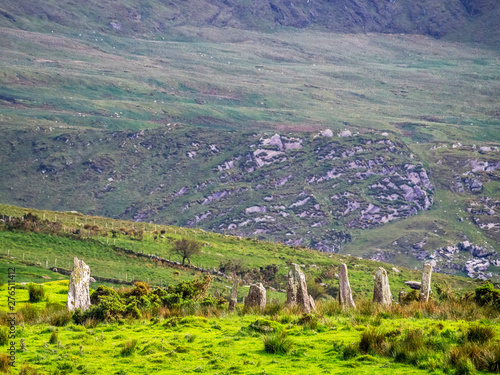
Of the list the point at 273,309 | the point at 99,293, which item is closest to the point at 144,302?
the point at 99,293

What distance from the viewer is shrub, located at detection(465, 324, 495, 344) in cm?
2235

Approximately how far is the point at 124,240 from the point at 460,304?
7854 centimetres

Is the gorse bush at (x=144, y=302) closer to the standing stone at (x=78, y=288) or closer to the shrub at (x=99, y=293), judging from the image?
the shrub at (x=99, y=293)

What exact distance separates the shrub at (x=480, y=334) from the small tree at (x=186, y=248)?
8015 cm

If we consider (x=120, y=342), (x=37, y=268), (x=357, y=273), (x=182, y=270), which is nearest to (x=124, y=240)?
(x=182, y=270)

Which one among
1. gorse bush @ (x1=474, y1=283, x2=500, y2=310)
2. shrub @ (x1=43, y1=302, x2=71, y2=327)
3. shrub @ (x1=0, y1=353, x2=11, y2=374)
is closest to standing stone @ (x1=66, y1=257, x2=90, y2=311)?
shrub @ (x1=43, y1=302, x2=71, y2=327)

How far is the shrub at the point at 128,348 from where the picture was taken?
2566 centimetres

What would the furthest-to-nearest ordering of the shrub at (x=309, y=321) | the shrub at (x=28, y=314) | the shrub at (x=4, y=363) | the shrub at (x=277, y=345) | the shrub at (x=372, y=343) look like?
the shrub at (x=28, y=314), the shrub at (x=309, y=321), the shrub at (x=277, y=345), the shrub at (x=372, y=343), the shrub at (x=4, y=363)

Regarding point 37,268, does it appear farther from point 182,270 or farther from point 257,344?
point 257,344

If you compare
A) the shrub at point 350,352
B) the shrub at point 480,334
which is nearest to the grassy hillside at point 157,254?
the shrub at point 350,352

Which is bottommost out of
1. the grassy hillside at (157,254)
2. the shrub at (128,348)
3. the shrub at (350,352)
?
the shrub at (350,352)

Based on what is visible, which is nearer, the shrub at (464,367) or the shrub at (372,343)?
the shrub at (464,367)

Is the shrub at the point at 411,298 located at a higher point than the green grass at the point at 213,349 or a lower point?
higher

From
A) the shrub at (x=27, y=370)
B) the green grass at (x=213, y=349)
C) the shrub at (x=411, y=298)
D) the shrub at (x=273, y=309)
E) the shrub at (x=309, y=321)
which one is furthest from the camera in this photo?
the shrub at (x=411, y=298)
